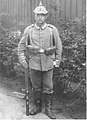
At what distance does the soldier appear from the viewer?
4375 millimetres

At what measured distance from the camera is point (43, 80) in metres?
4.56

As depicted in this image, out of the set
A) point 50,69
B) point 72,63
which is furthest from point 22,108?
point 72,63

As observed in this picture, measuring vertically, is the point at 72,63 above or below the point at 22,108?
above

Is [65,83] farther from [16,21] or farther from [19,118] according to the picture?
[16,21]

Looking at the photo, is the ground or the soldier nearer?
the soldier

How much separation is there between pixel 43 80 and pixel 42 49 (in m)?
0.58

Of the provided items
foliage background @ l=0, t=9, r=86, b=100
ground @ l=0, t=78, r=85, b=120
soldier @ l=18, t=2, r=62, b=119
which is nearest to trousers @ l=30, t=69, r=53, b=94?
soldier @ l=18, t=2, r=62, b=119

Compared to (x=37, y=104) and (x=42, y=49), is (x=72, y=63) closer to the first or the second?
(x=42, y=49)

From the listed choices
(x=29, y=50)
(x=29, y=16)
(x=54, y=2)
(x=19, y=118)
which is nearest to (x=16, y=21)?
(x=29, y=16)

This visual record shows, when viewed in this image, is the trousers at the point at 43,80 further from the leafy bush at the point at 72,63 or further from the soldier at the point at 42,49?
the leafy bush at the point at 72,63

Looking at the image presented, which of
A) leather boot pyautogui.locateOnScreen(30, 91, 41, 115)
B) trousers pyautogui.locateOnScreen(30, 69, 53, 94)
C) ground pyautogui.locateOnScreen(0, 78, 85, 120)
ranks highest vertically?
trousers pyautogui.locateOnScreen(30, 69, 53, 94)

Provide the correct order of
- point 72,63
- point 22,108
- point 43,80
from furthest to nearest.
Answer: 1. point 22,108
2. point 72,63
3. point 43,80

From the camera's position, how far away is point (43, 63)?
4.41 m

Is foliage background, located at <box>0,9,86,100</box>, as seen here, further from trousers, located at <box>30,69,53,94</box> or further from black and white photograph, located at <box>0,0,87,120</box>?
trousers, located at <box>30,69,53,94</box>
